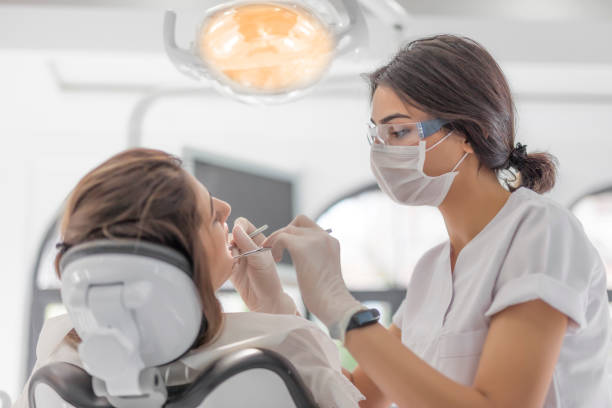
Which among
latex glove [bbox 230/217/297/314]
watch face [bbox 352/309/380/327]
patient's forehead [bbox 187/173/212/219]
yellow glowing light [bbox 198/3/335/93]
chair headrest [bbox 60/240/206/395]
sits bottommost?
latex glove [bbox 230/217/297/314]

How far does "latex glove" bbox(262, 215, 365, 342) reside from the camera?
1.16 m

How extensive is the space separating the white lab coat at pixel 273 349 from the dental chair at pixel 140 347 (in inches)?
1.3

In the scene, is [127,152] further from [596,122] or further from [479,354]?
[596,122]

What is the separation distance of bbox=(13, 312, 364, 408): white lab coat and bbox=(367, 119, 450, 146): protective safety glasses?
47cm

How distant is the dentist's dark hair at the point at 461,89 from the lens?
1327mm

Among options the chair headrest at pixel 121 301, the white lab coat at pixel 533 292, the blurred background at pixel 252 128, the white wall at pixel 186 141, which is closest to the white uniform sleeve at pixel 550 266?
the white lab coat at pixel 533 292

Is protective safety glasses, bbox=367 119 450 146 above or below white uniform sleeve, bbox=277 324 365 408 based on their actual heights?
above

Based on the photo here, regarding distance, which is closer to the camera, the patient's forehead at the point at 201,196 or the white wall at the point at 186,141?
the patient's forehead at the point at 201,196

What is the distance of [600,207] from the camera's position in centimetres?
591

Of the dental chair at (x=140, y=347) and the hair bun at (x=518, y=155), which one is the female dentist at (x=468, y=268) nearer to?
the hair bun at (x=518, y=155)

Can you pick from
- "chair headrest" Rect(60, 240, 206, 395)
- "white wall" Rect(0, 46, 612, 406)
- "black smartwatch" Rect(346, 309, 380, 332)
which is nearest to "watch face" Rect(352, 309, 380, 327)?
"black smartwatch" Rect(346, 309, 380, 332)

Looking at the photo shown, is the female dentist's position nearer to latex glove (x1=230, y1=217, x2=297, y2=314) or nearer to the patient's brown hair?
latex glove (x1=230, y1=217, x2=297, y2=314)

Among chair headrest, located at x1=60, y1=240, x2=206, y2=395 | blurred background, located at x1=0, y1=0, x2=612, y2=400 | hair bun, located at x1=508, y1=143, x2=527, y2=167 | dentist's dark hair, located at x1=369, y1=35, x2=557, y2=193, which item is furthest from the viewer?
blurred background, located at x1=0, y1=0, x2=612, y2=400

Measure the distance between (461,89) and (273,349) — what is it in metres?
0.64
